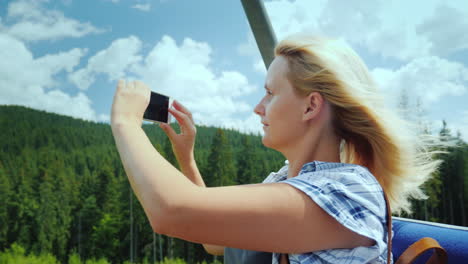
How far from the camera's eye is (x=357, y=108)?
667 mm

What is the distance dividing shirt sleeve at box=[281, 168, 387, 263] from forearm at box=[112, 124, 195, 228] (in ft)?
0.55

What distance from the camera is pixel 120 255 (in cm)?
1186

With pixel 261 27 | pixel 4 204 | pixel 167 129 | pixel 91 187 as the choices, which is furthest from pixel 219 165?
pixel 167 129

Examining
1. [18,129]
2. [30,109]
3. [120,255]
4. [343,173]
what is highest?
[30,109]

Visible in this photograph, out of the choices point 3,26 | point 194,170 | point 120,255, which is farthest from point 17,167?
point 3,26

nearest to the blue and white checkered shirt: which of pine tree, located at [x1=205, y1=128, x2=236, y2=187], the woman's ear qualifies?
the woman's ear

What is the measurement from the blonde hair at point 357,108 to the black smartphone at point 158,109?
27 cm

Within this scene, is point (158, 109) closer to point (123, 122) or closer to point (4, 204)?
point (123, 122)

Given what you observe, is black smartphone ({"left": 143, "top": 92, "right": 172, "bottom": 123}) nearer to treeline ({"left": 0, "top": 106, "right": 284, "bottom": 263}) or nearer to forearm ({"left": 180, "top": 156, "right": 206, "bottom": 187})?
forearm ({"left": 180, "top": 156, "right": 206, "bottom": 187})

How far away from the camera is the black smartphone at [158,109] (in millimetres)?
800

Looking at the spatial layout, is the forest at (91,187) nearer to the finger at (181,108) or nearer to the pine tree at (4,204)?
the pine tree at (4,204)

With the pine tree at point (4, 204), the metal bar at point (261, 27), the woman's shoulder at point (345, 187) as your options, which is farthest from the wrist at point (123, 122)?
the pine tree at point (4, 204)

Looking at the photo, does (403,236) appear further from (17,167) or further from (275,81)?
(17,167)

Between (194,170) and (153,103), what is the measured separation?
0.78ft
